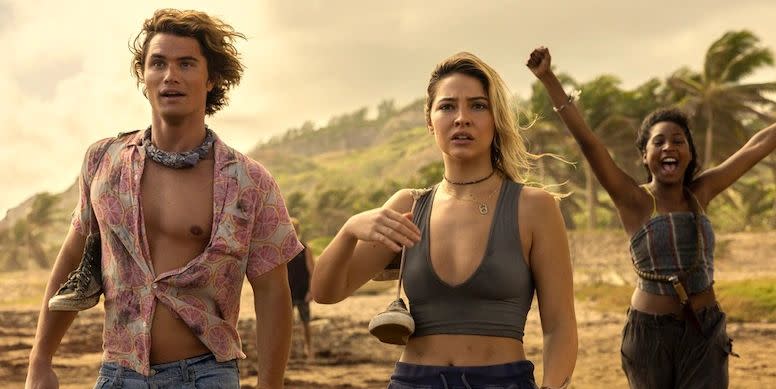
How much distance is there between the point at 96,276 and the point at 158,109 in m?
0.63

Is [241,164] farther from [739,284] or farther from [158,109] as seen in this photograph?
[739,284]

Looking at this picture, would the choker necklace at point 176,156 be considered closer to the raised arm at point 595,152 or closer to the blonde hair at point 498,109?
the blonde hair at point 498,109

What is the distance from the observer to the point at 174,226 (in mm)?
3955

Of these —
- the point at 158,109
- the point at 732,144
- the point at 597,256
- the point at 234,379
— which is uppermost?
the point at 732,144

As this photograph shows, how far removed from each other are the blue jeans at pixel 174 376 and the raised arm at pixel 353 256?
17.7 inches

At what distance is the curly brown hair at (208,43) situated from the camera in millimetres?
4184

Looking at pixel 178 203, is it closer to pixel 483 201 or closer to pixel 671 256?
pixel 483 201

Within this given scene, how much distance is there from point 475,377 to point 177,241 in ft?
3.89

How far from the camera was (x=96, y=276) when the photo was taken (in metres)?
3.98

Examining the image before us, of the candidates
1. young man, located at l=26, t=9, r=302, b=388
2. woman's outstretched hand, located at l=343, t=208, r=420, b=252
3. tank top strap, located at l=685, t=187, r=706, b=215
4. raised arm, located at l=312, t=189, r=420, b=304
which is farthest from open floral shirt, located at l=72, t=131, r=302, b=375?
tank top strap, located at l=685, t=187, r=706, b=215

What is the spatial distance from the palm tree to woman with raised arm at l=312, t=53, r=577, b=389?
118 ft

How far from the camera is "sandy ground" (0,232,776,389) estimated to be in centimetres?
1338

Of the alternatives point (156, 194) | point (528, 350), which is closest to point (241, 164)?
point (156, 194)

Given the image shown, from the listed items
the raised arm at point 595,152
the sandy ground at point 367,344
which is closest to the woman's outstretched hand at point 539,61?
the raised arm at point 595,152
